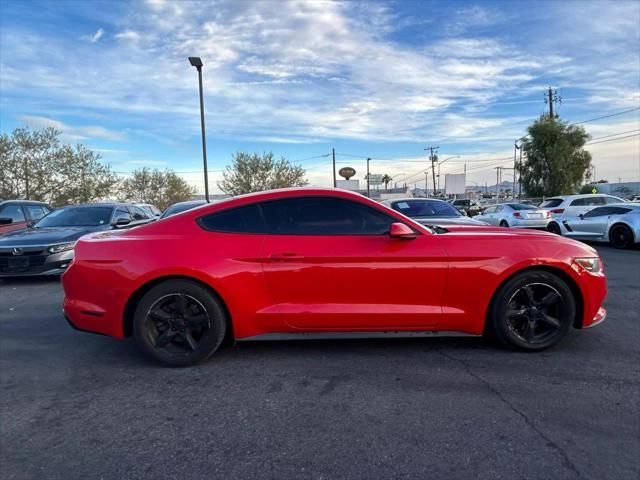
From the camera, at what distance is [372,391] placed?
3.08 meters

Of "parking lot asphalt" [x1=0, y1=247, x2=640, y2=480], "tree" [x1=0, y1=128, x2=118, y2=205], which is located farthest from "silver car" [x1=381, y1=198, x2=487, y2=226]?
"tree" [x1=0, y1=128, x2=118, y2=205]

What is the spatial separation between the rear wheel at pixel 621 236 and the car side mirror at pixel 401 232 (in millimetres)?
10454

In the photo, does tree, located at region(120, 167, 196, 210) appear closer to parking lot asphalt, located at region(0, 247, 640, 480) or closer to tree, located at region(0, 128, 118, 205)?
tree, located at region(0, 128, 118, 205)

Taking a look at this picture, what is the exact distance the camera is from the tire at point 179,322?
3506 mm

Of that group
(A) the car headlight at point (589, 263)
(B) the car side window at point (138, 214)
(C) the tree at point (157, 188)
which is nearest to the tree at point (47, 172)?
(C) the tree at point (157, 188)

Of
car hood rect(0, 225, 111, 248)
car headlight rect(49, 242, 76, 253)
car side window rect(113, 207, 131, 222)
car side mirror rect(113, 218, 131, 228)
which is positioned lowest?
car headlight rect(49, 242, 76, 253)

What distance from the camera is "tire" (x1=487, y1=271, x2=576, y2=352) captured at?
362 cm

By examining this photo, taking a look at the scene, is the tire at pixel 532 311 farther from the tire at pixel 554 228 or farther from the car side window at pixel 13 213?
the tire at pixel 554 228

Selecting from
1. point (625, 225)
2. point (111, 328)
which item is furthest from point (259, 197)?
point (625, 225)

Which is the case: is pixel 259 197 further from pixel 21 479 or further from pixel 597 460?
pixel 597 460

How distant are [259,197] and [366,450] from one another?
7.42ft

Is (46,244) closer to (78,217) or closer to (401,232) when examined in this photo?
(78,217)

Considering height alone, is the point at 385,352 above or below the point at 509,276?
below

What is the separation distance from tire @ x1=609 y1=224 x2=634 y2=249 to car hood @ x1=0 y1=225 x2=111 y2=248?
12.8m
